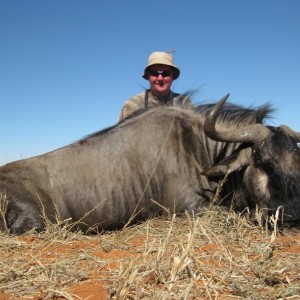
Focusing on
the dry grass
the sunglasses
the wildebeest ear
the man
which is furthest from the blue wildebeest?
the sunglasses

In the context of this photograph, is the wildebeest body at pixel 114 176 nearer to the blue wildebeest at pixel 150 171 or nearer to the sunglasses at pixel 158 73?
the blue wildebeest at pixel 150 171

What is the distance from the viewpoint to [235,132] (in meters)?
4.16

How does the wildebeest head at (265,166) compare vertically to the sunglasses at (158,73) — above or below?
below

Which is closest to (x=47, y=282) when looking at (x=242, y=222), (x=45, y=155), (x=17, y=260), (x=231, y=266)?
(x=17, y=260)

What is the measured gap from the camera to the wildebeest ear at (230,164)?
4113 mm

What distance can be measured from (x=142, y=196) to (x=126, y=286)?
268cm

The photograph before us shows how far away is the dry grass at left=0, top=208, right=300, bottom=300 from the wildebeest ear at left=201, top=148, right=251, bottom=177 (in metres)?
0.87

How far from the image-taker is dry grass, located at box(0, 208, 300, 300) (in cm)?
191

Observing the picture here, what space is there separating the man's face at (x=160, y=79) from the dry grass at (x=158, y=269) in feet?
11.7

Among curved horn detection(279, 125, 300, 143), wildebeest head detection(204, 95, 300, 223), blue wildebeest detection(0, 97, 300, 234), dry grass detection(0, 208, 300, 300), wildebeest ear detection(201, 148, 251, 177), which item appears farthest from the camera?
curved horn detection(279, 125, 300, 143)

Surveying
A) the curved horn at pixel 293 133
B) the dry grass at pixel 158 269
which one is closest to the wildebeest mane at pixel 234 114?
the curved horn at pixel 293 133

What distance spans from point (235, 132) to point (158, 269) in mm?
2424

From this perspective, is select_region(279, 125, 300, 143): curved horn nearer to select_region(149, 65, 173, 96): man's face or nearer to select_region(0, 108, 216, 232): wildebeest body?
select_region(0, 108, 216, 232): wildebeest body

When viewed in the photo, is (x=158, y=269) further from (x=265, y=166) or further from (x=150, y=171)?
(x=150, y=171)
